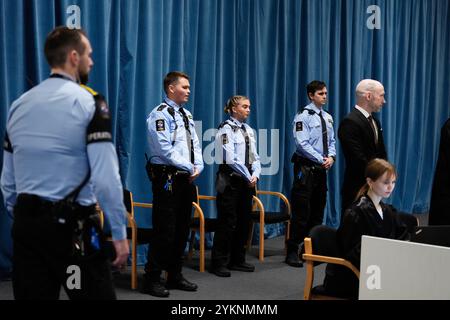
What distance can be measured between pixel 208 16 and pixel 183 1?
335mm

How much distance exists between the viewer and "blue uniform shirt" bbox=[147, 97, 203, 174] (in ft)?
13.6

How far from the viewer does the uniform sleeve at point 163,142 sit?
414cm

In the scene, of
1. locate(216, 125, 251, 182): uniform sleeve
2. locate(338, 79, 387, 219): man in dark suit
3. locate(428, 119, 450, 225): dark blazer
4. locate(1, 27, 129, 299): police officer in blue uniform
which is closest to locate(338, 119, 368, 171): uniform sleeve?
locate(338, 79, 387, 219): man in dark suit

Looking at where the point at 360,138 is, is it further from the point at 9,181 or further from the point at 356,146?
the point at 9,181

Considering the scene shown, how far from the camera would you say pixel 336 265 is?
124 inches

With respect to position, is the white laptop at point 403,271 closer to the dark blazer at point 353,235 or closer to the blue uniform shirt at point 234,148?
the dark blazer at point 353,235

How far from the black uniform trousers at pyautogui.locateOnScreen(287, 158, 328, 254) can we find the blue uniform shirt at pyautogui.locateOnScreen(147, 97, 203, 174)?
123cm

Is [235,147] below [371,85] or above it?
below

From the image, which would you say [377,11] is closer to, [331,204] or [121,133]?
[331,204]

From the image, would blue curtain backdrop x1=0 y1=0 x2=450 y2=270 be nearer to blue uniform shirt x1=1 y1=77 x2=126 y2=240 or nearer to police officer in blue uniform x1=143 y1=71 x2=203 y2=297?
police officer in blue uniform x1=143 y1=71 x2=203 y2=297

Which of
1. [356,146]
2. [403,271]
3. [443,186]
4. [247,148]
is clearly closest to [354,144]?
[356,146]

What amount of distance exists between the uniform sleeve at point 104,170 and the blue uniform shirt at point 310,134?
3.27m

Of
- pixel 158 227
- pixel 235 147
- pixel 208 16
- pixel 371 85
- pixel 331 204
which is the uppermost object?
pixel 208 16
